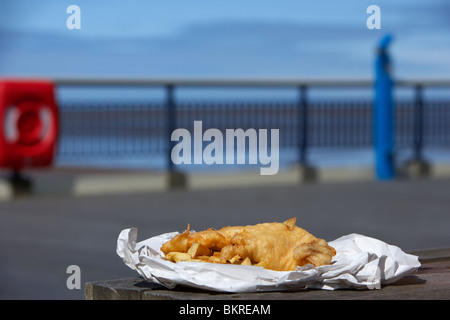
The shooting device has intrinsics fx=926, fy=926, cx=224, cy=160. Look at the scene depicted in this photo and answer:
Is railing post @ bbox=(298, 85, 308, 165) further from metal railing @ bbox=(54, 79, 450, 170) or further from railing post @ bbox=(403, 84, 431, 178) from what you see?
railing post @ bbox=(403, 84, 431, 178)

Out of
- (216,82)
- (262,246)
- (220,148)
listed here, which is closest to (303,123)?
(216,82)

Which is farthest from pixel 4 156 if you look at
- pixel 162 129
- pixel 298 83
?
pixel 298 83

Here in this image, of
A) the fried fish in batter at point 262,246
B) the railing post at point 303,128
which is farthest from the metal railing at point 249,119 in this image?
the fried fish in batter at point 262,246

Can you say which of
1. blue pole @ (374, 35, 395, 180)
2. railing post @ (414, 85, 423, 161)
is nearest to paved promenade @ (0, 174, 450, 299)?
blue pole @ (374, 35, 395, 180)

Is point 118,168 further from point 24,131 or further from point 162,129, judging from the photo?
point 24,131

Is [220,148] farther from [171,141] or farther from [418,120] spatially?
[418,120]
